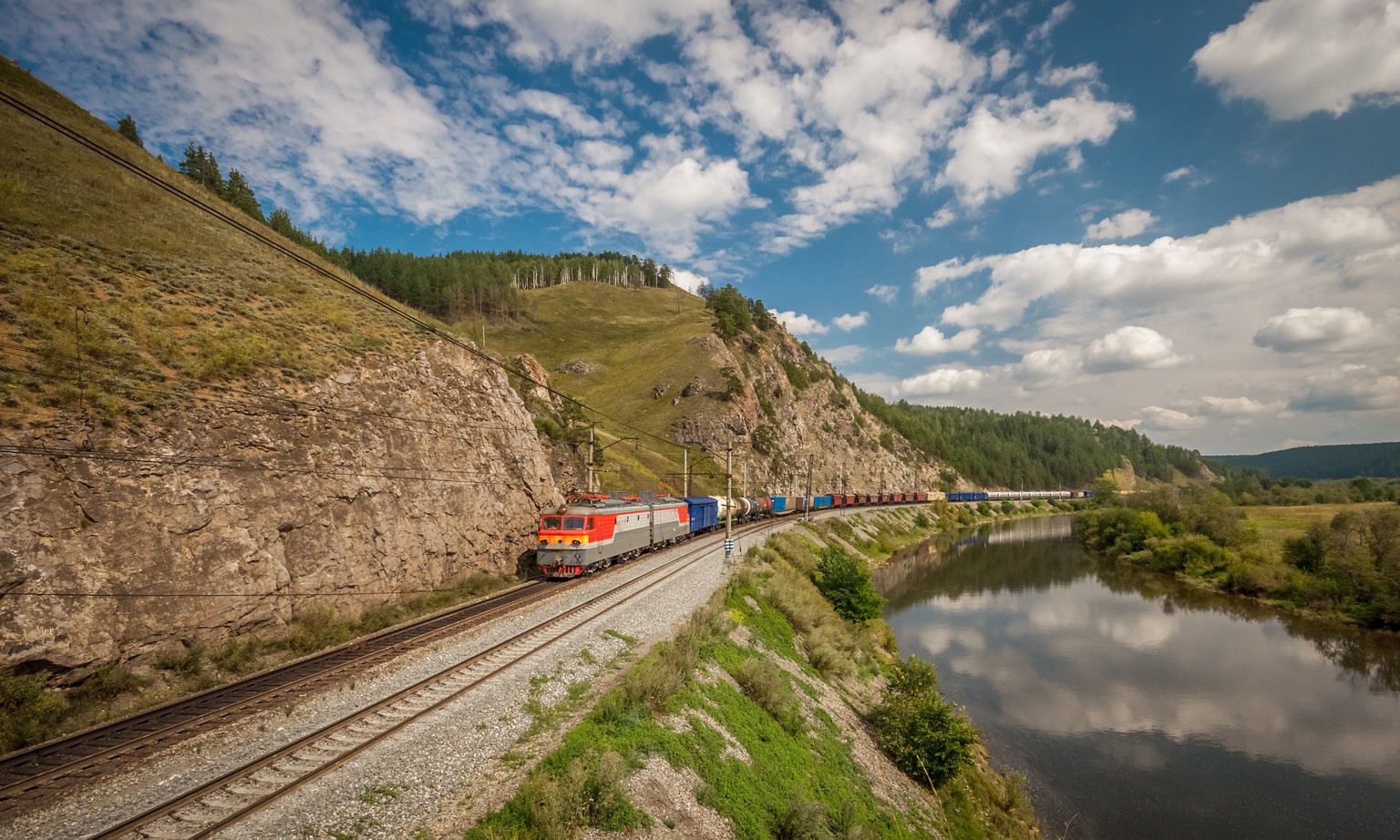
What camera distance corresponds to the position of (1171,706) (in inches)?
1057

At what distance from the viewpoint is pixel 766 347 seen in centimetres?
12125

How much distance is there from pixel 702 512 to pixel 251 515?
33278 mm

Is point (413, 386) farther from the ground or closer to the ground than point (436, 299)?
closer to the ground

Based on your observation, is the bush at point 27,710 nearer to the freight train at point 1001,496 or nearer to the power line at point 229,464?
the power line at point 229,464

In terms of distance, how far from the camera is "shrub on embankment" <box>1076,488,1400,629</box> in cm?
3938

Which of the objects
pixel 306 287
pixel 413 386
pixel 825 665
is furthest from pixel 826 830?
pixel 306 287

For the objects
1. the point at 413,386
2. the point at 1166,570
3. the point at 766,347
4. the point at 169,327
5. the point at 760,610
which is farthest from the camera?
the point at 766,347

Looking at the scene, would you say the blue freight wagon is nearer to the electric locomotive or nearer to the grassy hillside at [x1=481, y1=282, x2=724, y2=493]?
the electric locomotive

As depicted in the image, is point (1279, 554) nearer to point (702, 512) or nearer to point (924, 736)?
point (702, 512)

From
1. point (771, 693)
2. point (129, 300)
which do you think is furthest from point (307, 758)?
point (129, 300)

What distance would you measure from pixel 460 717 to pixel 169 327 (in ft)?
59.8

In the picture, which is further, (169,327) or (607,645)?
(169,327)

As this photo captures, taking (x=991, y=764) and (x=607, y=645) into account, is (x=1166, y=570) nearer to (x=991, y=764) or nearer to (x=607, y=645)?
(x=991, y=764)

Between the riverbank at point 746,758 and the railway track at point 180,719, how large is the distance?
276 inches
